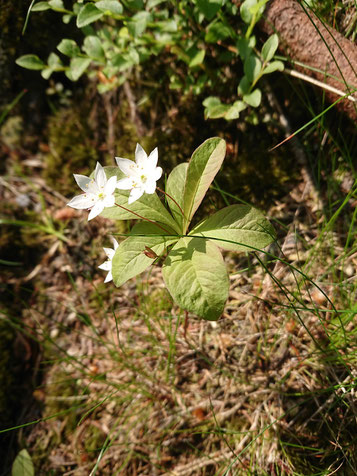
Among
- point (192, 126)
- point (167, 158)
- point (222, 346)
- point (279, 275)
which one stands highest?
point (192, 126)

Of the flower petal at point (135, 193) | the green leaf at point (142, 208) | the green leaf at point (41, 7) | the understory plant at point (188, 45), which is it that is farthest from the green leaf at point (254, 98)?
the green leaf at point (41, 7)

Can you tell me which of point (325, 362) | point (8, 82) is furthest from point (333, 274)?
point (8, 82)

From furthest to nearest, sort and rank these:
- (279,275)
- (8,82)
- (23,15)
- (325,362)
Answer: (8,82), (23,15), (279,275), (325,362)

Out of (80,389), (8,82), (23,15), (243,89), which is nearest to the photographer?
(243,89)

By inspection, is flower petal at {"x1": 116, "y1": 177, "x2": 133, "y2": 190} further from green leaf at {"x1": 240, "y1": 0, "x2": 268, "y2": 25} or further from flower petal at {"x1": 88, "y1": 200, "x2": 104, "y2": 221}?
green leaf at {"x1": 240, "y1": 0, "x2": 268, "y2": 25}

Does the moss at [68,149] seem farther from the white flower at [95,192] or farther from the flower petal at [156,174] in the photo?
the flower petal at [156,174]

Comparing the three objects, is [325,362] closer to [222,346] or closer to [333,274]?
[333,274]

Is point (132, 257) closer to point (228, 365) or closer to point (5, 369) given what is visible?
point (228, 365)

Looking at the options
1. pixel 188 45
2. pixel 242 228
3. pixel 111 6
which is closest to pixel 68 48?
pixel 111 6
